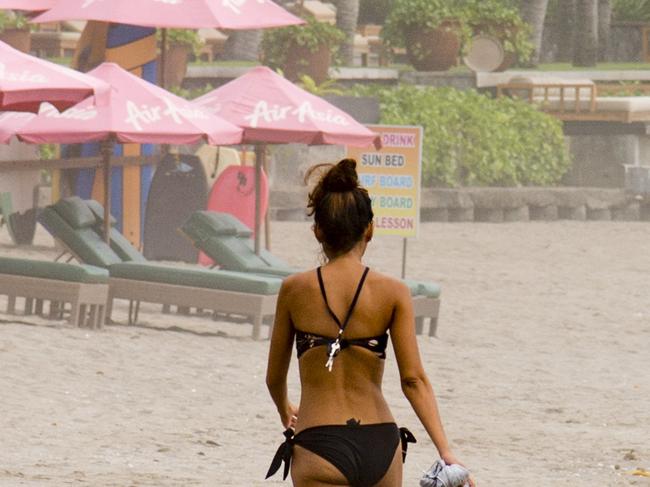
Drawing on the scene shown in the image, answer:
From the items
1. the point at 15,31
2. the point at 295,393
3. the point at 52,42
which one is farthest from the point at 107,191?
the point at 52,42

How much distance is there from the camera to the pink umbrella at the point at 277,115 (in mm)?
16531

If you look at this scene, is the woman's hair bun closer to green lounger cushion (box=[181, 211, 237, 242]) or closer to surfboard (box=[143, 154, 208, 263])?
green lounger cushion (box=[181, 211, 237, 242])

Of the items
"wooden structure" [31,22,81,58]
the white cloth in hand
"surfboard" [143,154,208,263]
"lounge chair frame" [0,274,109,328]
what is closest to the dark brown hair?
the white cloth in hand

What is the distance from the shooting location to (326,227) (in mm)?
4352

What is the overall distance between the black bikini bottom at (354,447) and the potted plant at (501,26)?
1028 inches

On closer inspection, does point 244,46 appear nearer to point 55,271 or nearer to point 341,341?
point 55,271

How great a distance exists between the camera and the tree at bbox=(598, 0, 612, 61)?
37281 millimetres

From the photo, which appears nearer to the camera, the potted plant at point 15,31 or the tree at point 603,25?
the potted plant at point 15,31

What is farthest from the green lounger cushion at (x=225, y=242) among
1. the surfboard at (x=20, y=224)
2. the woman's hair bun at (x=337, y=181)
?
the woman's hair bun at (x=337, y=181)

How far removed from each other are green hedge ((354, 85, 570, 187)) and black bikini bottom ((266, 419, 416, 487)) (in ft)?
71.1

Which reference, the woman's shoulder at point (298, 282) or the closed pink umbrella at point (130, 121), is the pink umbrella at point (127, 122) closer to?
the closed pink umbrella at point (130, 121)

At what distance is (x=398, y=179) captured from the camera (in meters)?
17.4

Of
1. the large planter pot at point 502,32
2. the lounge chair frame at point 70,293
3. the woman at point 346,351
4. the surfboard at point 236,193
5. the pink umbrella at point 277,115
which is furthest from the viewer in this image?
the large planter pot at point 502,32

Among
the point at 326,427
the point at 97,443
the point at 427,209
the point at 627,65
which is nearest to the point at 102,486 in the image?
the point at 97,443
